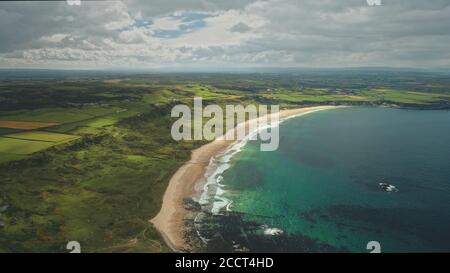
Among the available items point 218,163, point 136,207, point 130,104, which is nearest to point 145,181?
point 136,207

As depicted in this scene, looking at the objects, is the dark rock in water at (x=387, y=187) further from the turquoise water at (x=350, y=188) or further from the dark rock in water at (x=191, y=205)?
the dark rock in water at (x=191, y=205)

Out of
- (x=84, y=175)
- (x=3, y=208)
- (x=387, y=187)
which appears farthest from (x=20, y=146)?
(x=387, y=187)

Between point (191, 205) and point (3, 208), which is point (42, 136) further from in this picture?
point (191, 205)

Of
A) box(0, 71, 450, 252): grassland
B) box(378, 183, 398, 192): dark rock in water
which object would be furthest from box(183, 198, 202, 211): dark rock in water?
box(378, 183, 398, 192): dark rock in water

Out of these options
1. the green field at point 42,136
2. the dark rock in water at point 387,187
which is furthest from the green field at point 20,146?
the dark rock in water at point 387,187

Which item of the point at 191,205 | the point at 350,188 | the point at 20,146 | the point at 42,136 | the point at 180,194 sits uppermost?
the point at 42,136

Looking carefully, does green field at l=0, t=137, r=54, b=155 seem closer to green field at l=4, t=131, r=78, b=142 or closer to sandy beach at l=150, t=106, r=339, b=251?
green field at l=4, t=131, r=78, b=142

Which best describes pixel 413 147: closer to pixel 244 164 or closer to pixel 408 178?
pixel 408 178
